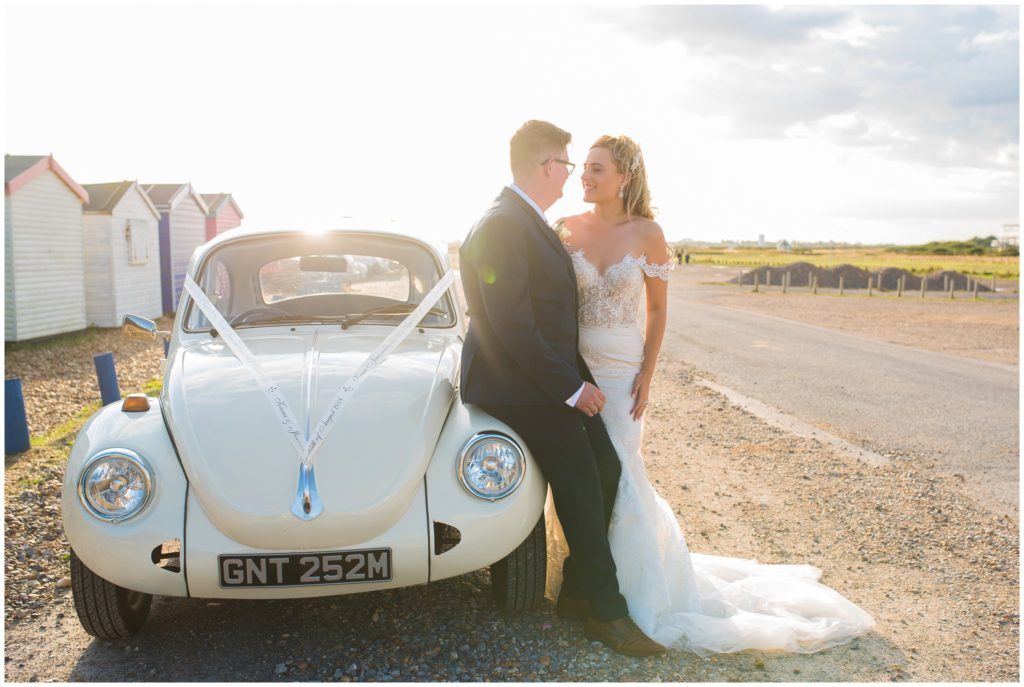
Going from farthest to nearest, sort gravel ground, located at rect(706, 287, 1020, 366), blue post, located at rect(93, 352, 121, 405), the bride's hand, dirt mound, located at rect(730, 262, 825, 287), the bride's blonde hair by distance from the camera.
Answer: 1. dirt mound, located at rect(730, 262, 825, 287)
2. gravel ground, located at rect(706, 287, 1020, 366)
3. blue post, located at rect(93, 352, 121, 405)
4. the bride's hand
5. the bride's blonde hair

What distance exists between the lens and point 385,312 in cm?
469

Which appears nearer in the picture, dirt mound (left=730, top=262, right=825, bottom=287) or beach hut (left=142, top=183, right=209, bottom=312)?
beach hut (left=142, top=183, right=209, bottom=312)

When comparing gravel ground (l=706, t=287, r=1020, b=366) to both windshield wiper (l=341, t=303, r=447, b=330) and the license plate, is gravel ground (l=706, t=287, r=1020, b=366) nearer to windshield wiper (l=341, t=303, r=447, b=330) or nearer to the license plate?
windshield wiper (l=341, t=303, r=447, b=330)

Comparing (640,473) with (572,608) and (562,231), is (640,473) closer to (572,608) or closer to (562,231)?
(572,608)

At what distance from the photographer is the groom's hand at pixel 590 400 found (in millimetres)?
3551

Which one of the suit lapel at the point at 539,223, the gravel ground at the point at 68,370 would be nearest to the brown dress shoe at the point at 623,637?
the suit lapel at the point at 539,223

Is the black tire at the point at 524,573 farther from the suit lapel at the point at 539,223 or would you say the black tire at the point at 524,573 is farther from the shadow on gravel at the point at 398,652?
the suit lapel at the point at 539,223

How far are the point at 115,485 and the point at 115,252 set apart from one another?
17.6 m

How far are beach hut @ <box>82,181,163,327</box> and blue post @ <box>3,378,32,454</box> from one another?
12051 mm

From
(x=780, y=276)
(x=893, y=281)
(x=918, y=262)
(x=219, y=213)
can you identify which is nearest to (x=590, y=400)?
Result: (x=219, y=213)

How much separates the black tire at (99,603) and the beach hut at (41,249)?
13826 mm

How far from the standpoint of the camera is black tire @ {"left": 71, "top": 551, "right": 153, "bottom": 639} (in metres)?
3.40

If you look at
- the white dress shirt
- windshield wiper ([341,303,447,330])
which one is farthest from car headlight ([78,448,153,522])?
the white dress shirt

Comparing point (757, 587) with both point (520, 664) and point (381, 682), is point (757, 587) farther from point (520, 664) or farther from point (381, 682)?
point (381, 682)
